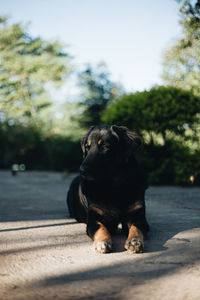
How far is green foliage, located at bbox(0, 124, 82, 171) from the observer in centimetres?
1859

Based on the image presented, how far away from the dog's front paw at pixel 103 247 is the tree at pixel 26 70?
88.8 ft

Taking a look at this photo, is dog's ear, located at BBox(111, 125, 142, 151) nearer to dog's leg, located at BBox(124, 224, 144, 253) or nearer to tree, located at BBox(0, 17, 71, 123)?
dog's leg, located at BBox(124, 224, 144, 253)

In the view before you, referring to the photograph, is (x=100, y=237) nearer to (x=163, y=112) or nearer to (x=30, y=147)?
(x=163, y=112)

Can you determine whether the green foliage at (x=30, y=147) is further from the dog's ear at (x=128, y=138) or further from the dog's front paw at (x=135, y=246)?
the dog's front paw at (x=135, y=246)

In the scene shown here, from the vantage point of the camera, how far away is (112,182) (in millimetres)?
3068

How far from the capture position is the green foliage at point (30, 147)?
18.6 meters

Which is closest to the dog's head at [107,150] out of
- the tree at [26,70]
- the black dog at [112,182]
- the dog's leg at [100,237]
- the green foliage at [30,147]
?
the black dog at [112,182]

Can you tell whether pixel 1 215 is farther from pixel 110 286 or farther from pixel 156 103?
pixel 156 103

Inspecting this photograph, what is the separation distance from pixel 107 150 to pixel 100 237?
0.86 m

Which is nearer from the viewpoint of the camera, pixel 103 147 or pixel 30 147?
pixel 103 147

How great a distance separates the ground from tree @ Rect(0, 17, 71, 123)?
26302mm

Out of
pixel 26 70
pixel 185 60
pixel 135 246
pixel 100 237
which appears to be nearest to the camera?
pixel 135 246

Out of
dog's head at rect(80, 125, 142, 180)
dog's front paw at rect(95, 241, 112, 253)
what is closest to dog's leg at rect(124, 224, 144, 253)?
dog's front paw at rect(95, 241, 112, 253)

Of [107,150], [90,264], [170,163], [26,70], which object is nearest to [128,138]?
[107,150]
